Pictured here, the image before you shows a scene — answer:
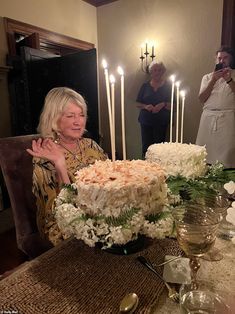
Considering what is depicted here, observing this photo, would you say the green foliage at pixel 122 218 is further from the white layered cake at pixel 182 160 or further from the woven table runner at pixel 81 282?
the white layered cake at pixel 182 160

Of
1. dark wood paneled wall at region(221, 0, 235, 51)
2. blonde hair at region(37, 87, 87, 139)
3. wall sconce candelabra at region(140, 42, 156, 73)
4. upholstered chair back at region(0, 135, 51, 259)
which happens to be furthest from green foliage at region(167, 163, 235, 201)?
wall sconce candelabra at region(140, 42, 156, 73)

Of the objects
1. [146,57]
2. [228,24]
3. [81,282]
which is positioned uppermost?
[228,24]

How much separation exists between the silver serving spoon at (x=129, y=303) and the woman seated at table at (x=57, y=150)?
66 cm

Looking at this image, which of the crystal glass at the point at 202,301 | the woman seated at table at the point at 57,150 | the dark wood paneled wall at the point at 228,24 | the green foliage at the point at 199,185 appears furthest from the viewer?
the dark wood paneled wall at the point at 228,24

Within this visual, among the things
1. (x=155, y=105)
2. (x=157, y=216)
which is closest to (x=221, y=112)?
(x=155, y=105)

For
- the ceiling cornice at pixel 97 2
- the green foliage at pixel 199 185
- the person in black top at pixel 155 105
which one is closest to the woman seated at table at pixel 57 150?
the green foliage at pixel 199 185

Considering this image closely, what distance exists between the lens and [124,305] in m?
0.56

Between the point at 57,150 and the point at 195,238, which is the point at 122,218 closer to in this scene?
the point at 195,238

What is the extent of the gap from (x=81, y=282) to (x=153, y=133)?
9.94 feet

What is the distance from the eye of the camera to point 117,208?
0.65 m

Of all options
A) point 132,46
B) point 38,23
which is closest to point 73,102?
point 38,23

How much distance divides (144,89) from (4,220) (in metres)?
2.34

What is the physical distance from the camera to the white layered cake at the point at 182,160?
3.11 ft

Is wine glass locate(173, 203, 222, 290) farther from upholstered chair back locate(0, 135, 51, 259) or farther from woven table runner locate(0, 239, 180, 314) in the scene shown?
upholstered chair back locate(0, 135, 51, 259)
